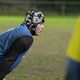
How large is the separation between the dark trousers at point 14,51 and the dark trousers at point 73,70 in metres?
3.34

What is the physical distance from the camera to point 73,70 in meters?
3.23

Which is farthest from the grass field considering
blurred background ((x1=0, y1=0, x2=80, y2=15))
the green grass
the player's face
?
blurred background ((x1=0, y1=0, x2=80, y2=15))

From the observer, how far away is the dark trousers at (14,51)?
21.7ft

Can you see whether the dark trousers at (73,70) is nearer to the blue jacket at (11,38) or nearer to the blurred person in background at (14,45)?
the blurred person in background at (14,45)

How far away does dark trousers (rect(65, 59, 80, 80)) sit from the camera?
322 centimetres

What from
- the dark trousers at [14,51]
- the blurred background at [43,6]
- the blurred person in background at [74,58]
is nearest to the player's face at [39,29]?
the dark trousers at [14,51]

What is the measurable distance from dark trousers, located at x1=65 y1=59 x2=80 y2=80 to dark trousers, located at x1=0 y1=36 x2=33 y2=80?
3.34m

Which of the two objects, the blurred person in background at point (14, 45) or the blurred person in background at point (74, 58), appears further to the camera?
the blurred person in background at point (14, 45)

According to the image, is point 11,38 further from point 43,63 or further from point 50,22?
point 50,22

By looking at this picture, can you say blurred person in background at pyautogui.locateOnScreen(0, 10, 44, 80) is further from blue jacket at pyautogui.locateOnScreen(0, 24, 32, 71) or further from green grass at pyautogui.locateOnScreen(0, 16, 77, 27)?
green grass at pyautogui.locateOnScreen(0, 16, 77, 27)

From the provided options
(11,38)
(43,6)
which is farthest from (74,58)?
(43,6)

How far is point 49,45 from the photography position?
53.3 ft

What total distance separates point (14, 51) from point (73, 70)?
3497 millimetres

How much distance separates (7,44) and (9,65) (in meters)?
0.30
